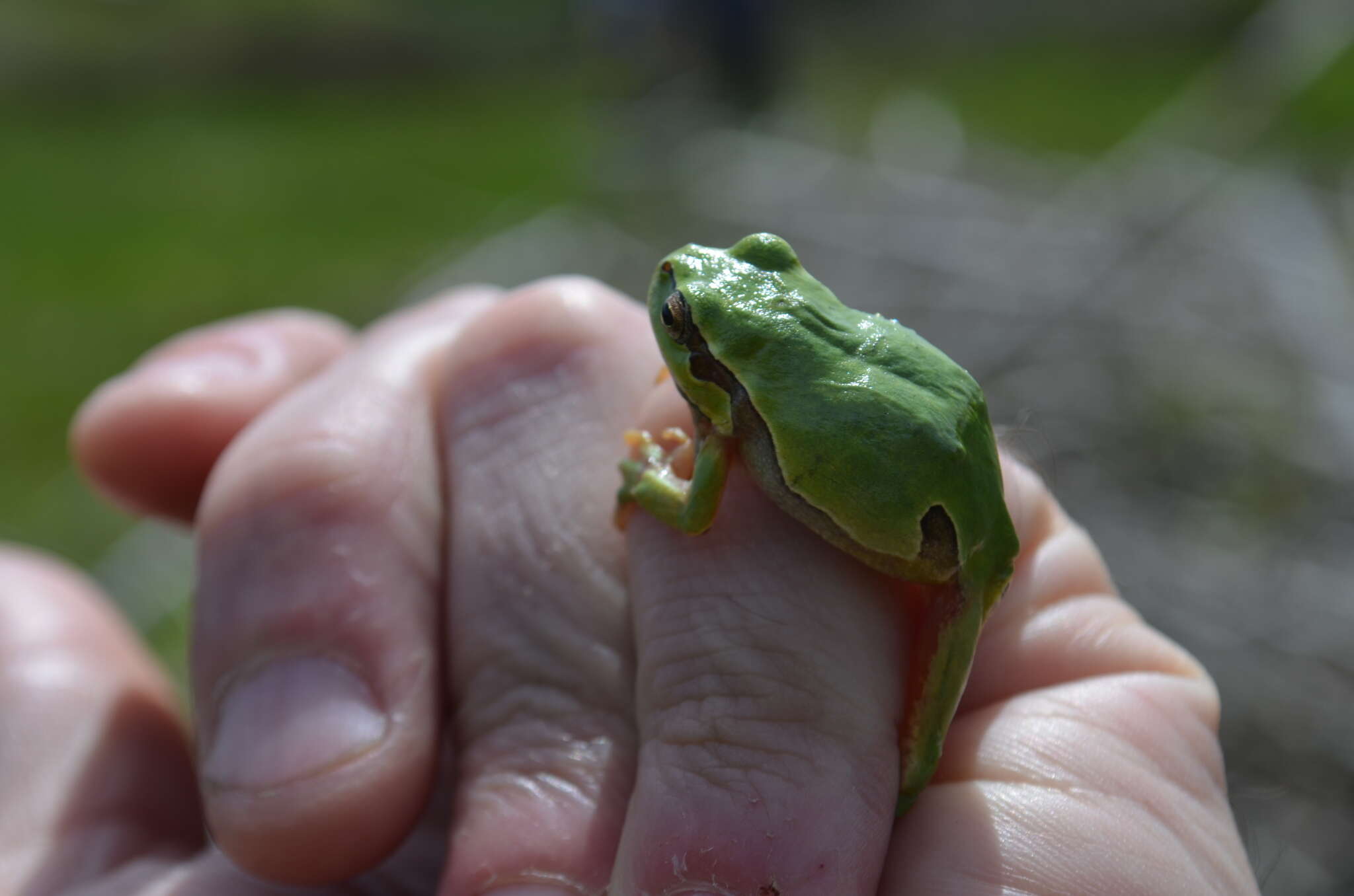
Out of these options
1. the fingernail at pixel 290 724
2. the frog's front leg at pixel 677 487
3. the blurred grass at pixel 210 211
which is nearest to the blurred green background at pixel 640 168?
the blurred grass at pixel 210 211

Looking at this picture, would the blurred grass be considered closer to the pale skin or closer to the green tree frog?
the pale skin

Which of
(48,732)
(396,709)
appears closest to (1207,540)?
(396,709)

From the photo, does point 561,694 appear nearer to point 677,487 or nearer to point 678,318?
point 677,487

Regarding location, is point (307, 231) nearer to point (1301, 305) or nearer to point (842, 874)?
point (1301, 305)

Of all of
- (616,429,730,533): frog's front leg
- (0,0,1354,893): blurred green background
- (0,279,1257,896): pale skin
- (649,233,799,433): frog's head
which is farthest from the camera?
(0,0,1354,893): blurred green background

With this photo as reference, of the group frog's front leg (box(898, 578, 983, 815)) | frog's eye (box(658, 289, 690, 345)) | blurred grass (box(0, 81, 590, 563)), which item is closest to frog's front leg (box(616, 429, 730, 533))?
frog's eye (box(658, 289, 690, 345))

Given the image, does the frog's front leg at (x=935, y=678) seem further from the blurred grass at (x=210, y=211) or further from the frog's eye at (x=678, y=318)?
the blurred grass at (x=210, y=211)

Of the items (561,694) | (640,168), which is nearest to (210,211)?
(640,168)
